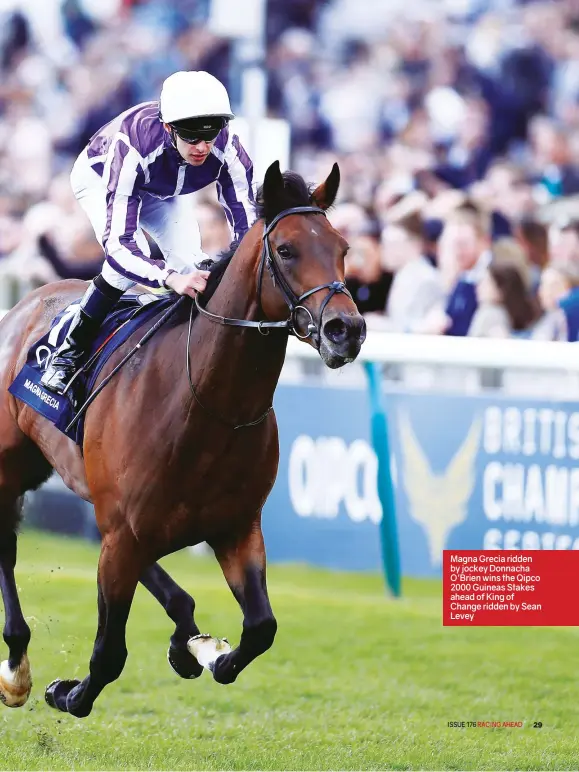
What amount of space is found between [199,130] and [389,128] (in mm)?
8068

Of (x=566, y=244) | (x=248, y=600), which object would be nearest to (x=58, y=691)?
(x=248, y=600)

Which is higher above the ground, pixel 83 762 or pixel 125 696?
pixel 83 762

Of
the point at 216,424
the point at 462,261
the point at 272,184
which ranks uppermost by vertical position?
the point at 272,184

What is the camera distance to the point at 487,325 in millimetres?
7215

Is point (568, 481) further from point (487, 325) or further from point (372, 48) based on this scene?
point (372, 48)

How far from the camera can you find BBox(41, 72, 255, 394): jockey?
12.3ft

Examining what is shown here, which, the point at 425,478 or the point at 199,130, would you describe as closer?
the point at 199,130

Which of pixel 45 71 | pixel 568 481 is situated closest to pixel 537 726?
pixel 568 481

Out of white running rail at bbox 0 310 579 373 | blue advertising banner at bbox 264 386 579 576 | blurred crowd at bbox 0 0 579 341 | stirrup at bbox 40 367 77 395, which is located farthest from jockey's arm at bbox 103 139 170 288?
blurred crowd at bbox 0 0 579 341

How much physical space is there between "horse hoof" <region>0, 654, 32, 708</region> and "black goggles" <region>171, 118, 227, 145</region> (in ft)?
6.31

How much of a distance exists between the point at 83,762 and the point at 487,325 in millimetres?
3787

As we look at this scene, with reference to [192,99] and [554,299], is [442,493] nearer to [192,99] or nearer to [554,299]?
[554,299]

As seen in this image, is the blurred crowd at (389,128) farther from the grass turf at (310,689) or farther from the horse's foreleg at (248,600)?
the horse's foreleg at (248,600)

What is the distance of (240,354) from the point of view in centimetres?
362
